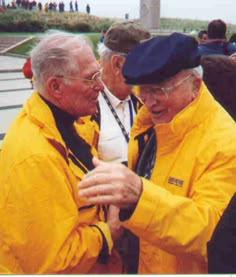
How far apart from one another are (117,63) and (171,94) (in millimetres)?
772

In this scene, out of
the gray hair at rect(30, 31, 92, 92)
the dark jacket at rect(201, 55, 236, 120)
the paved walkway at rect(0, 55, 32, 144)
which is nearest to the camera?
the gray hair at rect(30, 31, 92, 92)

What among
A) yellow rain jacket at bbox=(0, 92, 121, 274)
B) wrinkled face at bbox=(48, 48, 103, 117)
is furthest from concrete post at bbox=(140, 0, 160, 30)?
yellow rain jacket at bbox=(0, 92, 121, 274)

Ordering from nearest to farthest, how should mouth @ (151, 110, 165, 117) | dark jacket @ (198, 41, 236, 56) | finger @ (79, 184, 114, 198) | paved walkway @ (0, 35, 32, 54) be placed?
finger @ (79, 184, 114, 198) < mouth @ (151, 110, 165, 117) < dark jacket @ (198, 41, 236, 56) < paved walkway @ (0, 35, 32, 54)

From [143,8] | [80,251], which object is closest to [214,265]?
[80,251]

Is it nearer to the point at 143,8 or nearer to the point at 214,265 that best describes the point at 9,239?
the point at 214,265

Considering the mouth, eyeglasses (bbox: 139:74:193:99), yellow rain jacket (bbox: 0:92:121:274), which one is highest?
eyeglasses (bbox: 139:74:193:99)

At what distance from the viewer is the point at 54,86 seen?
1500mm

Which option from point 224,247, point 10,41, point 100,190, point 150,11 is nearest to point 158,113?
point 100,190

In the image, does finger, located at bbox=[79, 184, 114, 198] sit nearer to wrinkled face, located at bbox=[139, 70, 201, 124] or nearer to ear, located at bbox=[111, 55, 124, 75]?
wrinkled face, located at bbox=[139, 70, 201, 124]

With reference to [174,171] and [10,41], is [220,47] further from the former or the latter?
[10,41]

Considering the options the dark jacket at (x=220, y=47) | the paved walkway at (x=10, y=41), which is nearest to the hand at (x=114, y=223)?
the dark jacket at (x=220, y=47)

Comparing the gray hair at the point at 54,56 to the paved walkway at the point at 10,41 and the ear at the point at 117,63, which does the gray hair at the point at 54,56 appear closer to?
the ear at the point at 117,63

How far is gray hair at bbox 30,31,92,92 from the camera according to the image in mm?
1474

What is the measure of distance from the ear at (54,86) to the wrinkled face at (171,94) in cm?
28
